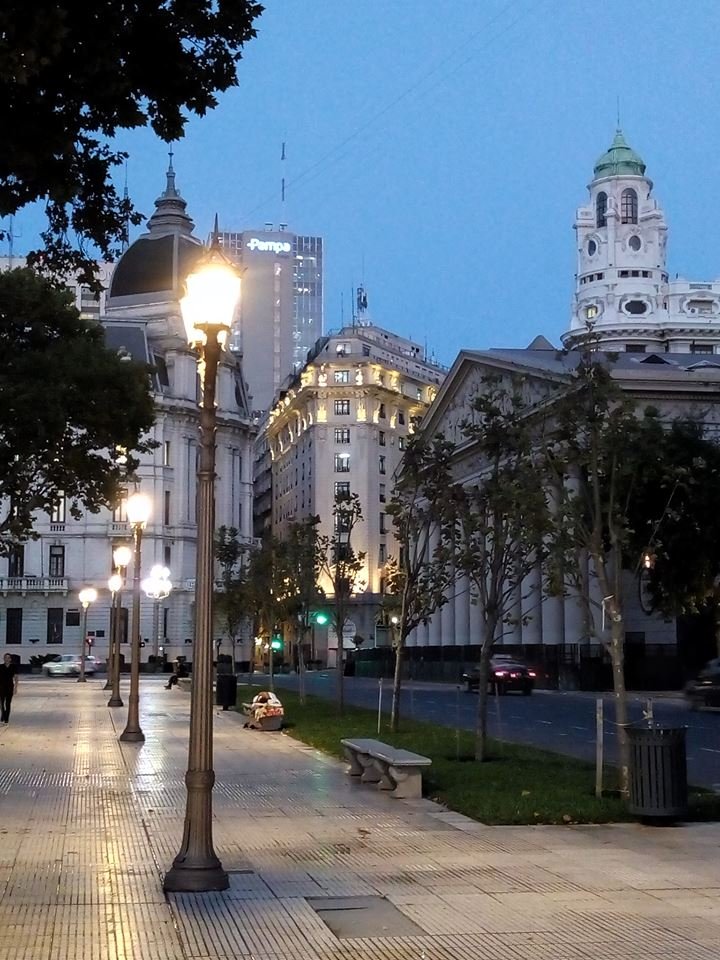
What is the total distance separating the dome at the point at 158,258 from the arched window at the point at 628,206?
61.1 m

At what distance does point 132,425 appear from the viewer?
114 feet

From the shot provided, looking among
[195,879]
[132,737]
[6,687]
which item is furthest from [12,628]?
[195,879]

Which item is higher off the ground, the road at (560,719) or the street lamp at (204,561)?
the street lamp at (204,561)

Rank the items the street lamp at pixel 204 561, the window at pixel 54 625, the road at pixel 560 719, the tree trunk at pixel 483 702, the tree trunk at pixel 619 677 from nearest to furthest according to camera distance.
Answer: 1. the street lamp at pixel 204 561
2. the tree trunk at pixel 619 677
3. the tree trunk at pixel 483 702
4. the road at pixel 560 719
5. the window at pixel 54 625

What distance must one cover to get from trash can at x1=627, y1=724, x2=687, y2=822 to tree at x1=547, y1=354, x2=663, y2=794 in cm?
199

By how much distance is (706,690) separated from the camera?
38.4 m

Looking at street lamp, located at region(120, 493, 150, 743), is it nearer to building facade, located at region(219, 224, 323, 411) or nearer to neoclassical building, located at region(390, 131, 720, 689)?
neoclassical building, located at region(390, 131, 720, 689)

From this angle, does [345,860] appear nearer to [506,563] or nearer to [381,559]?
[506,563]

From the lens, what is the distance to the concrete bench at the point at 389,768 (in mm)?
17094

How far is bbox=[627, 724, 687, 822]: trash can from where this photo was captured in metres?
14.0

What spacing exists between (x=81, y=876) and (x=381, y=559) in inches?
4080

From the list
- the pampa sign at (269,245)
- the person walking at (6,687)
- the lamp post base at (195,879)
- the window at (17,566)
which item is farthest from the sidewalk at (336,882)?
the pampa sign at (269,245)

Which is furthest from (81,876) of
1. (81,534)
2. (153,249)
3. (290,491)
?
(290,491)

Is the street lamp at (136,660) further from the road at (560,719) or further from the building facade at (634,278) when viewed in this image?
the building facade at (634,278)
